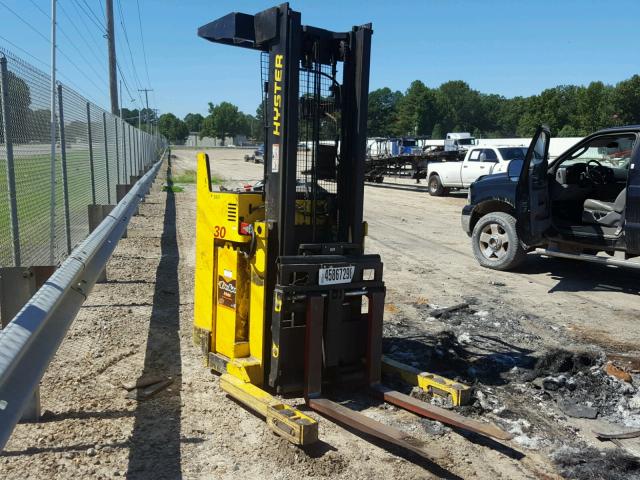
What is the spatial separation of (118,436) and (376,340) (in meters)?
1.95

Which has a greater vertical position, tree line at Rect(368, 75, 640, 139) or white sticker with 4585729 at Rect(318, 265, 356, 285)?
tree line at Rect(368, 75, 640, 139)

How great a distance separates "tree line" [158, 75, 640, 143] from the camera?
234 feet

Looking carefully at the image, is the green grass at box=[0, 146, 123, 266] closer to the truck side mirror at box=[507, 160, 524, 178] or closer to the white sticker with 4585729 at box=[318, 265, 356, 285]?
the white sticker with 4585729 at box=[318, 265, 356, 285]

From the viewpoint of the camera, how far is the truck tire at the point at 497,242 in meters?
9.23

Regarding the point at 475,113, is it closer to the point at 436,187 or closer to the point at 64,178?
the point at 436,187

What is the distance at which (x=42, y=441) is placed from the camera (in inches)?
141

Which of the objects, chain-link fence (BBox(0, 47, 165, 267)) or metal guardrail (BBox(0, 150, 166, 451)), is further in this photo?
chain-link fence (BBox(0, 47, 165, 267))

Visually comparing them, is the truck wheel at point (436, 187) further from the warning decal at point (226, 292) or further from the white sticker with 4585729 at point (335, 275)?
the white sticker with 4585729 at point (335, 275)

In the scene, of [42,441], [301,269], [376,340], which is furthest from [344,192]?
[42,441]

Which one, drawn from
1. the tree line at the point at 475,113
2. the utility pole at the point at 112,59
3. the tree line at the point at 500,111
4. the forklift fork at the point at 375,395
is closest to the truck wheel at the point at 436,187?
the tree line at the point at 500,111

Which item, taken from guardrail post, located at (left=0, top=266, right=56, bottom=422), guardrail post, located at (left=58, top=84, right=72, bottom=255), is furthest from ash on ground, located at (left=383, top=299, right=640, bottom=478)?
guardrail post, located at (left=58, top=84, right=72, bottom=255)

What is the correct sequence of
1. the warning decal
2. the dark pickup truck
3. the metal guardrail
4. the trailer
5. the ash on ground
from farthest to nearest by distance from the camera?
the trailer, the dark pickup truck, the warning decal, the ash on ground, the metal guardrail

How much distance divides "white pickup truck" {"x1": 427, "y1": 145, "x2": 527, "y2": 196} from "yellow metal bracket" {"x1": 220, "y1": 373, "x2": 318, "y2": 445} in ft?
57.2

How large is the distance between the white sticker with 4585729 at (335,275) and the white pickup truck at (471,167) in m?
17.0
